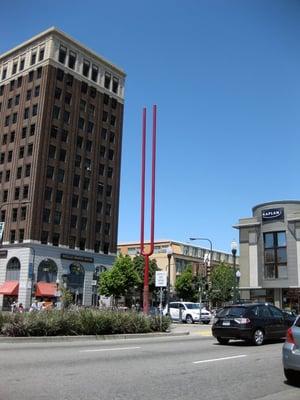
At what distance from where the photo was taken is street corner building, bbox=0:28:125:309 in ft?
214

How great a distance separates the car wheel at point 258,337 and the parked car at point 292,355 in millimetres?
8127

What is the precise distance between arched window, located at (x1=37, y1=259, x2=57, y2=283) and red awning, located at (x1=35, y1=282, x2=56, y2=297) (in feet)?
2.85

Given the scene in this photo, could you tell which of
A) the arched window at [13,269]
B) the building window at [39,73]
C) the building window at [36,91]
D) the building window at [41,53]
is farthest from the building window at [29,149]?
the arched window at [13,269]

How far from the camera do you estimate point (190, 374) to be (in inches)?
419

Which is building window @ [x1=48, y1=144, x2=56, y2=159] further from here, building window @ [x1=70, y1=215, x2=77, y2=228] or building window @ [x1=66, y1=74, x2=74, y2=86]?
building window @ [x1=66, y1=74, x2=74, y2=86]

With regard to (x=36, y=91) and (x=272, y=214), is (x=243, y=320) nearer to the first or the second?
(x=272, y=214)

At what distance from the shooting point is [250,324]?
58.9ft

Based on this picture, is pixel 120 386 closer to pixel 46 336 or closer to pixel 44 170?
pixel 46 336

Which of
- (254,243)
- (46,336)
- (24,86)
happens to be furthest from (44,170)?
(46,336)

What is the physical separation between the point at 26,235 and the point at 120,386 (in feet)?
189

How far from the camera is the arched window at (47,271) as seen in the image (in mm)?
64688

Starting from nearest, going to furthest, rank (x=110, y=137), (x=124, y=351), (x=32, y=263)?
1. (x=124, y=351)
2. (x=32, y=263)
3. (x=110, y=137)

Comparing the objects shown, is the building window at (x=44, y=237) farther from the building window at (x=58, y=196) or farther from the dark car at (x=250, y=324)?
the dark car at (x=250, y=324)

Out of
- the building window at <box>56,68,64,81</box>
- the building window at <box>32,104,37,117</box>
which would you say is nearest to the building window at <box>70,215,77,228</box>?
the building window at <box>32,104,37,117</box>
